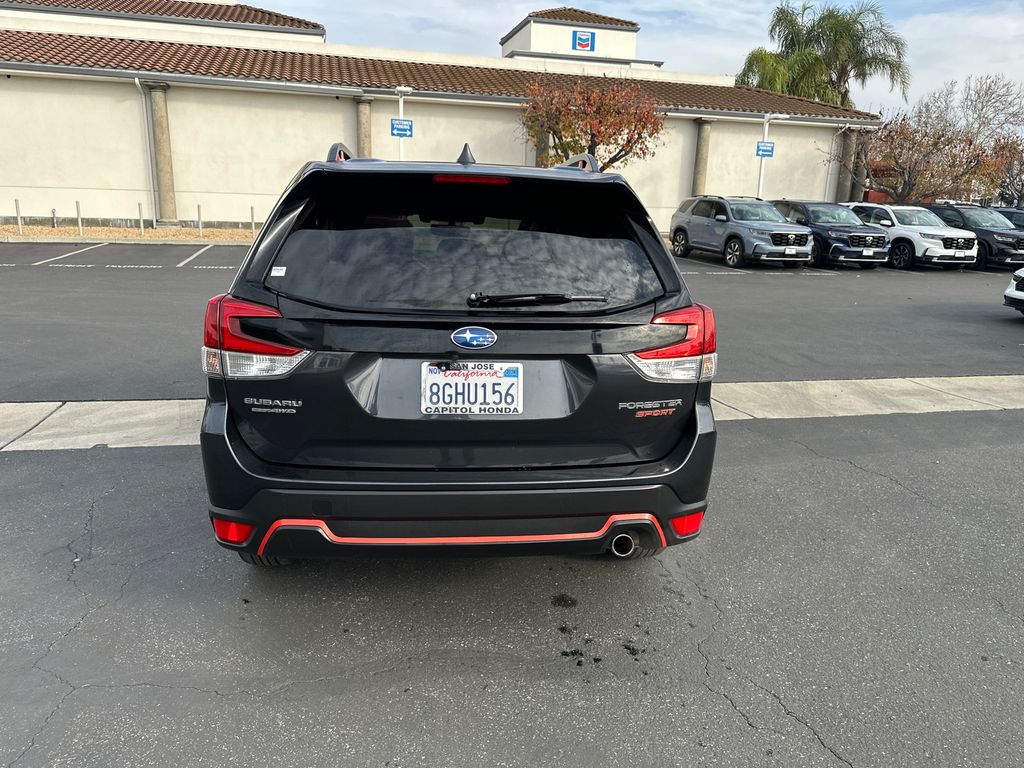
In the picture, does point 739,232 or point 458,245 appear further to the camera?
point 739,232

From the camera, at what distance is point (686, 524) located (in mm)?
2996

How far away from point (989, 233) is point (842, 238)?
481 cm

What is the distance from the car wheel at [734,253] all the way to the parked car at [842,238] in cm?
206

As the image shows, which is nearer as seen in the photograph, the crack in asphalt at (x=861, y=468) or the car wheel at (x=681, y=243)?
the crack in asphalt at (x=861, y=468)

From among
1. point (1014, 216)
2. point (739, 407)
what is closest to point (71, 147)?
point (739, 407)

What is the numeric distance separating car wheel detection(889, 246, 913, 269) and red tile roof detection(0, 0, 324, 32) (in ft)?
75.7

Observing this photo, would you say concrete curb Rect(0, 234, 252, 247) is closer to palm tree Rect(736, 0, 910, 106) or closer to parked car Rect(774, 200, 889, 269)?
parked car Rect(774, 200, 889, 269)

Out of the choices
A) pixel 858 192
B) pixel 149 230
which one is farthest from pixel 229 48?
pixel 858 192

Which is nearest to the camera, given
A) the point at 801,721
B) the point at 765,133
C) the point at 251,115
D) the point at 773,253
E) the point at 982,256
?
the point at 801,721

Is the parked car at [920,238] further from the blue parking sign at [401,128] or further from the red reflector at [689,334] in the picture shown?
the red reflector at [689,334]

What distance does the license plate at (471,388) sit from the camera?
8.80 ft

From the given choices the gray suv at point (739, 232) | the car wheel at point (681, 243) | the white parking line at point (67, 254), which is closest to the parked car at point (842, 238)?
the gray suv at point (739, 232)

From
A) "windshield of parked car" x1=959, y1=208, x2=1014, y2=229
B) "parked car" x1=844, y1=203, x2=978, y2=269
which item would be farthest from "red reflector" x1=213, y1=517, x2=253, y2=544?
"windshield of parked car" x1=959, y1=208, x2=1014, y2=229

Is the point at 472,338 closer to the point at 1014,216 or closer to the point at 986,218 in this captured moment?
the point at 986,218
